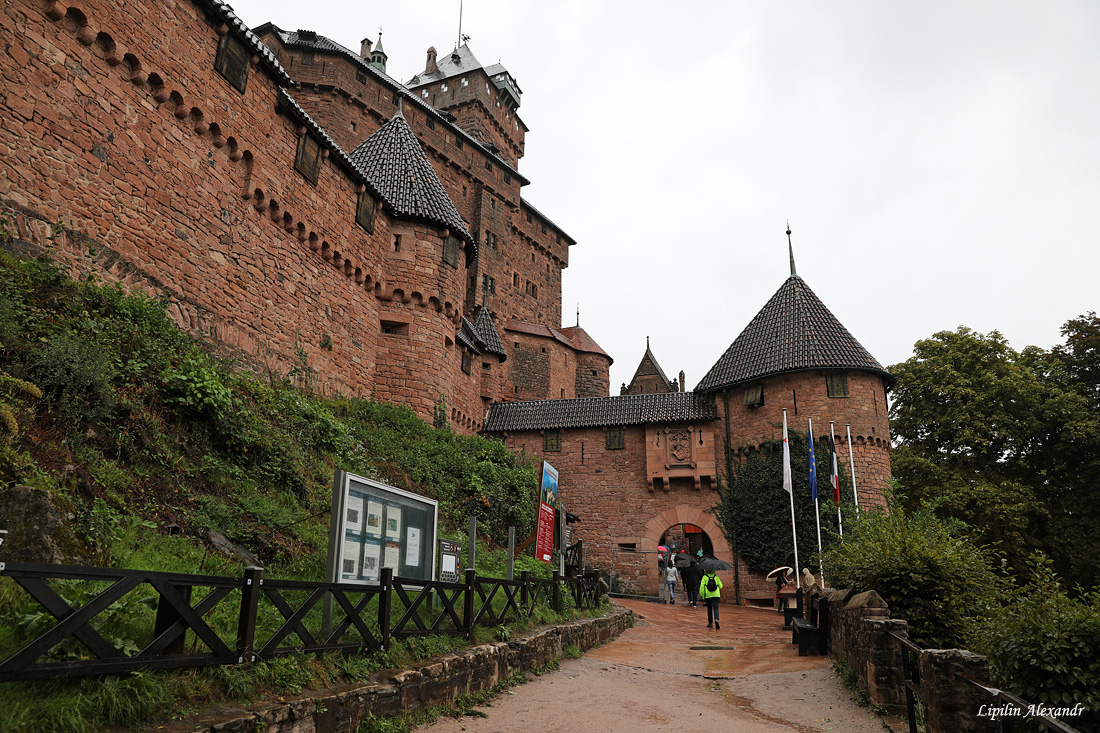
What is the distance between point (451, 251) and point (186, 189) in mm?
8355

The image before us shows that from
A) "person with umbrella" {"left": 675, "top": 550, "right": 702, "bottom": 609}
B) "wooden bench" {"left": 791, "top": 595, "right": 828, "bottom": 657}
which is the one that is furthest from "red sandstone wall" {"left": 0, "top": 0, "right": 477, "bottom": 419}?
"wooden bench" {"left": 791, "top": 595, "right": 828, "bottom": 657}

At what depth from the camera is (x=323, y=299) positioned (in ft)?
50.8

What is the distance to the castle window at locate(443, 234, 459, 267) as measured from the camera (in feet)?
62.0

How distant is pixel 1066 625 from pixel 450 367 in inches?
663

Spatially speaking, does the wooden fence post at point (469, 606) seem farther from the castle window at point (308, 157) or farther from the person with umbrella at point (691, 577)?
the person with umbrella at point (691, 577)

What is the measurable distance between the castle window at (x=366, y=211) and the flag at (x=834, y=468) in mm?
13844

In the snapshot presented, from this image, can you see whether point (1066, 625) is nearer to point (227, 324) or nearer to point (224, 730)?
point (224, 730)

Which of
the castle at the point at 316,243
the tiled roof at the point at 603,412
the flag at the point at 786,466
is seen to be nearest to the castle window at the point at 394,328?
the castle at the point at 316,243

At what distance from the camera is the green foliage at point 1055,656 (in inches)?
145

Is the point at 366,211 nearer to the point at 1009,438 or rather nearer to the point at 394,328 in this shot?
the point at 394,328

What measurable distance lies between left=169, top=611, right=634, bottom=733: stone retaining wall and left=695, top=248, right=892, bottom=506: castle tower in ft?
46.4

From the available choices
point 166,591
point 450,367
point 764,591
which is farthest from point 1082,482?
point 166,591

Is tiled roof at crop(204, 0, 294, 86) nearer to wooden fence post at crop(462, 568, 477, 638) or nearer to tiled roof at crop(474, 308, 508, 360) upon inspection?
wooden fence post at crop(462, 568, 477, 638)

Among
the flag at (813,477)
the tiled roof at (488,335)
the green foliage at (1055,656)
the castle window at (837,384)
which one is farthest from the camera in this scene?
the tiled roof at (488,335)
